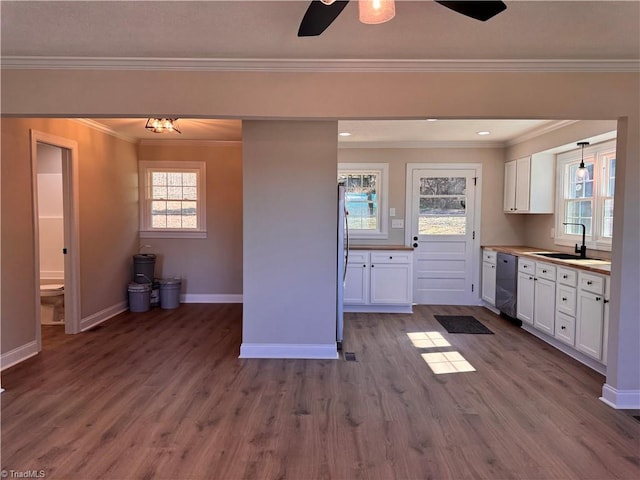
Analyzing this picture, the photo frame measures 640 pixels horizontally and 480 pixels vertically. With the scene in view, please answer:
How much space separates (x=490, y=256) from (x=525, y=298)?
1046 mm

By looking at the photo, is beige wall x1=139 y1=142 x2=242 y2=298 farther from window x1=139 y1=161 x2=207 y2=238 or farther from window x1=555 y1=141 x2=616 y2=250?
window x1=555 y1=141 x2=616 y2=250

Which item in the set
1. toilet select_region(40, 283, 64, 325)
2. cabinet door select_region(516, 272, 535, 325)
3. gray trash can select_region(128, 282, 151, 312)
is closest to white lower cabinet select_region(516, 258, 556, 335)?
cabinet door select_region(516, 272, 535, 325)

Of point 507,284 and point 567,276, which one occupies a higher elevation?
point 567,276

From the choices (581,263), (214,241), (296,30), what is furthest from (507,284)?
(214,241)

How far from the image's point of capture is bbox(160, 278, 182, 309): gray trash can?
18.0ft

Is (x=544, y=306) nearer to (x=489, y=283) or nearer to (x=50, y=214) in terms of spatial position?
(x=489, y=283)

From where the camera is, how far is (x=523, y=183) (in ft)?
16.8

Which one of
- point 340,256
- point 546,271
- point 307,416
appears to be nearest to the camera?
point 307,416

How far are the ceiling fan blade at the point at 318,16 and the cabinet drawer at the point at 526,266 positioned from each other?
365 centimetres

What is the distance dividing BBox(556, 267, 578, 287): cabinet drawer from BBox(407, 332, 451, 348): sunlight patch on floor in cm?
129

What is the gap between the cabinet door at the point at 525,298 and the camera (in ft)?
14.2

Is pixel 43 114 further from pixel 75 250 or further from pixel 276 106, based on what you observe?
pixel 75 250

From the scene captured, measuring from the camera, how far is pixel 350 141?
5602mm

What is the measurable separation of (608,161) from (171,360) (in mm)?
4921
